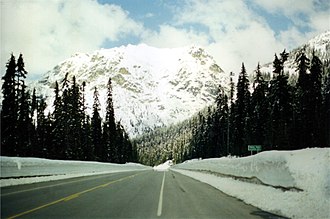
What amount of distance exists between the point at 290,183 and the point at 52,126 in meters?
61.8

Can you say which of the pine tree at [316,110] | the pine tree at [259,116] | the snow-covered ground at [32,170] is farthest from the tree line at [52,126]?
the pine tree at [316,110]

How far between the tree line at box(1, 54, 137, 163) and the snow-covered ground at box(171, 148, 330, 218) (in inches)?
1602

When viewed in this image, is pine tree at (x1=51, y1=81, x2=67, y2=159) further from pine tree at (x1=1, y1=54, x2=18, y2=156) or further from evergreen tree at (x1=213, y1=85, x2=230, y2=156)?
evergreen tree at (x1=213, y1=85, x2=230, y2=156)

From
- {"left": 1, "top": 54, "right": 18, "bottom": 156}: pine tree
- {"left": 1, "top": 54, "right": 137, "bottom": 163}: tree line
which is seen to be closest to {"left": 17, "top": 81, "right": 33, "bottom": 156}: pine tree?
{"left": 1, "top": 54, "right": 137, "bottom": 163}: tree line

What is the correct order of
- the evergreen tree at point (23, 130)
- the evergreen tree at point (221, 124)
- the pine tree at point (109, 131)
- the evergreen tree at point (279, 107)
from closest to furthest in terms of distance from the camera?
1. the evergreen tree at point (23, 130)
2. the evergreen tree at point (279, 107)
3. the pine tree at point (109, 131)
4. the evergreen tree at point (221, 124)

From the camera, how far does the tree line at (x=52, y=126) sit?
178 feet

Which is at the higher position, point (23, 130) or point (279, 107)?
point (279, 107)

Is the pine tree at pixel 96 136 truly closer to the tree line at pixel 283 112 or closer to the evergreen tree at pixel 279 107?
the tree line at pixel 283 112

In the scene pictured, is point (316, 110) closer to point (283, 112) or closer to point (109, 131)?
point (283, 112)

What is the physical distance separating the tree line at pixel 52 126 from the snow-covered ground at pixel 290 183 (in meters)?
40.7

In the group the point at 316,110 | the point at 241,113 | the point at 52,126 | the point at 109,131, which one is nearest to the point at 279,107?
the point at 316,110

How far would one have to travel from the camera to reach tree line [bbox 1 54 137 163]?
178 ft

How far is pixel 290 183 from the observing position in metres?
11.9

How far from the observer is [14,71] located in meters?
57.5
